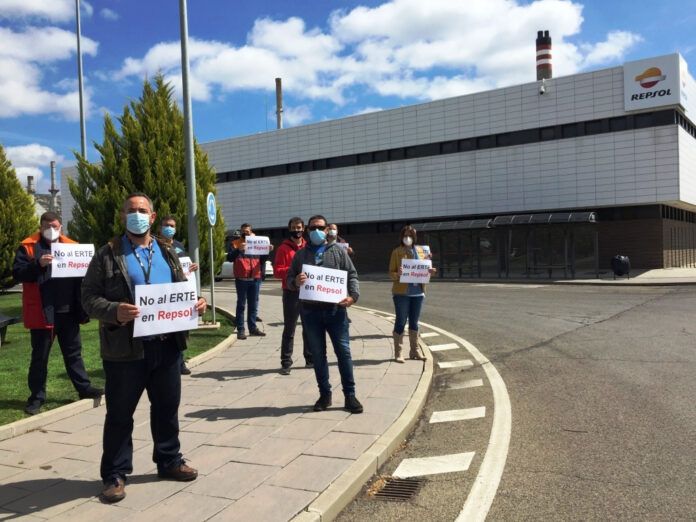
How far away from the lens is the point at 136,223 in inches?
149

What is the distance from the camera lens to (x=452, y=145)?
3562 centimetres

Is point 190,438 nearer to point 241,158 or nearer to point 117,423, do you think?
point 117,423

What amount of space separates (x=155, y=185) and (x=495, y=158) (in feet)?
84.0

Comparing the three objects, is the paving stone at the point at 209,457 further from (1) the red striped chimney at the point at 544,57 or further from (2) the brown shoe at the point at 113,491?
(1) the red striped chimney at the point at 544,57

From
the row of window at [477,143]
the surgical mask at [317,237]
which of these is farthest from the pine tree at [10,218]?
the row of window at [477,143]

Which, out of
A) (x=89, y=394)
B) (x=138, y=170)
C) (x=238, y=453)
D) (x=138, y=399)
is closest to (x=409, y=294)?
(x=238, y=453)

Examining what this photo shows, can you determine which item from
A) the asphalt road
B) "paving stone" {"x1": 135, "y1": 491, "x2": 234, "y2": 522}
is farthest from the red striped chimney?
"paving stone" {"x1": 135, "y1": 491, "x2": 234, "y2": 522}

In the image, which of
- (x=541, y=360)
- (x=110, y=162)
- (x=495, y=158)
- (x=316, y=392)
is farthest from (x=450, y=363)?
(x=495, y=158)

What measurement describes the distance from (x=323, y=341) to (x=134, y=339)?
234 centimetres

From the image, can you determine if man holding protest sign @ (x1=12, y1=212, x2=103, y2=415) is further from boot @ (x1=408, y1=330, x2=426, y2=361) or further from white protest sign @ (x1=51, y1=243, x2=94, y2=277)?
boot @ (x1=408, y1=330, x2=426, y2=361)

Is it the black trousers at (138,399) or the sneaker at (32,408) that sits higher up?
the black trousers at (138,399)

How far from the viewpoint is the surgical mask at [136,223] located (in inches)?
149

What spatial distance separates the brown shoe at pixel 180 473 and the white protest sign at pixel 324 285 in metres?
2.08

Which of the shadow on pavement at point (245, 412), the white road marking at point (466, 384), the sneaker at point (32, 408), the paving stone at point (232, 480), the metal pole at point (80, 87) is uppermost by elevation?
the metal pole at point (80, 87)
